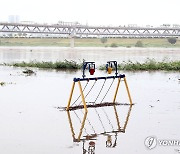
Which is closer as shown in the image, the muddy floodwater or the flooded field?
the muddy floodwater

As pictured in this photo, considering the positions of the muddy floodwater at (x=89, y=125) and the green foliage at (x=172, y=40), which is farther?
the green foliage at (x=172, y=40)

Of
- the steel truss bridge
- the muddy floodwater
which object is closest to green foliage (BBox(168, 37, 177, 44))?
the steel truss bridge

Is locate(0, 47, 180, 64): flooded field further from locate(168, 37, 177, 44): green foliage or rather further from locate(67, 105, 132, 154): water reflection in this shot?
locate(168, 37, 177, 44): green foliage

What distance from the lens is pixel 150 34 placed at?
16000cm

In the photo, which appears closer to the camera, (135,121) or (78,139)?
(78,139)

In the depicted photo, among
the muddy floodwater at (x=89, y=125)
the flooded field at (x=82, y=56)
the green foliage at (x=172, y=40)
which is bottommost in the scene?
the green foliage at (x=172, y=40)

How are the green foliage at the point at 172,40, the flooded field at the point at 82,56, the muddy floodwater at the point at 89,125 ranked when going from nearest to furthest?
the muddy floodwater at the point at 89,125
the flooded field at the point at 82,56
the green foliage at the point at 172,40

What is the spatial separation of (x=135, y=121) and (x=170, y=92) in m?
9.38

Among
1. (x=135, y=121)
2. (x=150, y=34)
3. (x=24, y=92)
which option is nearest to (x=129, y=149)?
(x=135, y=121)

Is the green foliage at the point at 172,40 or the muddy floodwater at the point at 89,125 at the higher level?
the muddy floodwater at the point at 89,125

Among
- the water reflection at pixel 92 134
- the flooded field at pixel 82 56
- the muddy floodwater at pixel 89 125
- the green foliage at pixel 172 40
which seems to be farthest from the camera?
the green foliage at pixel 172 40

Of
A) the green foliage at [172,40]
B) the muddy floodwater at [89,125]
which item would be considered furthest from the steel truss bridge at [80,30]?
the muddy floodwater at [89,125]

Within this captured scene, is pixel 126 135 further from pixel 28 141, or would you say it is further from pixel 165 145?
pixel 28 141

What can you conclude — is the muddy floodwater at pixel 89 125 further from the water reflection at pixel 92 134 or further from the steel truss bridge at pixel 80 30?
the steel truss bridge at pixel 80 30
